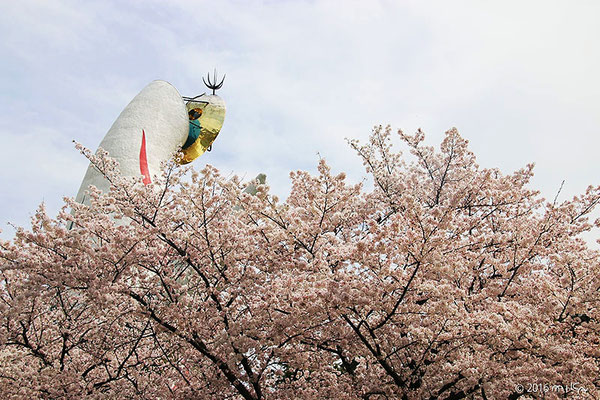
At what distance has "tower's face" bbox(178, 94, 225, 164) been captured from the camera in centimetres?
1873

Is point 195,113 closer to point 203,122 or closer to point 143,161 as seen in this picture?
point 203,122

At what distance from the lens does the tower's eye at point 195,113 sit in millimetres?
18969

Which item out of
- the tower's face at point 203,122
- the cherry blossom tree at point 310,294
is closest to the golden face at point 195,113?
the tower's face at point 203,122

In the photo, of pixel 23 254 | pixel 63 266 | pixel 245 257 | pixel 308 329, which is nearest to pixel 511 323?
pixel 308 329

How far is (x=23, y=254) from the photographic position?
550cm

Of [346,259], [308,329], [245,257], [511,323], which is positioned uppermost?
[245,257]

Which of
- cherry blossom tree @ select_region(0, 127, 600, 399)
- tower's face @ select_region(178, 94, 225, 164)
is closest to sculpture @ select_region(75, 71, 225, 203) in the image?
tower's face @ select_region(178, 94, 225, 164)

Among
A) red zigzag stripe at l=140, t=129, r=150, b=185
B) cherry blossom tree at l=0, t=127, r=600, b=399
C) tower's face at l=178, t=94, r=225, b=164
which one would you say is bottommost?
cherry blossom tree at l=0, t=127, r=600, b=399

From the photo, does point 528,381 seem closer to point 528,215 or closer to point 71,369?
point 528,215

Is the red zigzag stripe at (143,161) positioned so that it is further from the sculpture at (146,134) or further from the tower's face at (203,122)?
the tower's face at (203,122)

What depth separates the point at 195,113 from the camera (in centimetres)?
1903

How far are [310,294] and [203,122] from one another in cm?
1525

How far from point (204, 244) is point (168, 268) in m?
0.65

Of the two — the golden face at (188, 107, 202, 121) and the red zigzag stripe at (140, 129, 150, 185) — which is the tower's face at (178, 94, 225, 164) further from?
the red zigzag stripe at (140, 129, 150, 185)
